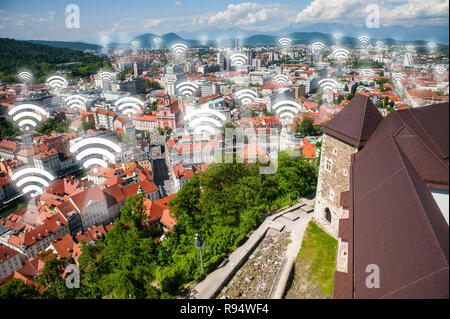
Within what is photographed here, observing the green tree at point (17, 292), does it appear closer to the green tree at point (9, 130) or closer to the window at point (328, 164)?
the window at point (328, 164)

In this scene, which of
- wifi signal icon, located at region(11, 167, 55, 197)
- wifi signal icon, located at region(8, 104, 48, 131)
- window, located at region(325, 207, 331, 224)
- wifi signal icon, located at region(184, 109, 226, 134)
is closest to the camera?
window, located at region(325, 207, 331, 224)

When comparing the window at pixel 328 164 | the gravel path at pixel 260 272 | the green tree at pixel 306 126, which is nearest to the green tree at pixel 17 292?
the gravel path at pixel 260 272

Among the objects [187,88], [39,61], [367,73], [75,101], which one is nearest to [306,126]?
[367,73]

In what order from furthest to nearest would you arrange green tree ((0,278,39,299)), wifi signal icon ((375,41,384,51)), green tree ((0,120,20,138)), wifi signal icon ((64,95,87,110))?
wifi signal icon ((64,95,87,110)), green tree ((0,120,20,138)), wifi signal icon ((375,41,384,51)), green tree ((0,278,39,299))

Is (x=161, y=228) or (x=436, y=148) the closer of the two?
(x=436, y=148)

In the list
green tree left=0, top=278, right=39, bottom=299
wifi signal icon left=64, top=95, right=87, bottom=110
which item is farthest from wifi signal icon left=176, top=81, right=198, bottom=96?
green tree left=0, top=278, right=39, bottom=299

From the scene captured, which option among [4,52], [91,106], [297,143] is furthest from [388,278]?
[4,52]

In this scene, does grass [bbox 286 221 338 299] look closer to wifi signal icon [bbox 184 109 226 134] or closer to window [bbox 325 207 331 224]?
window [bbox 325 207 331 224]
